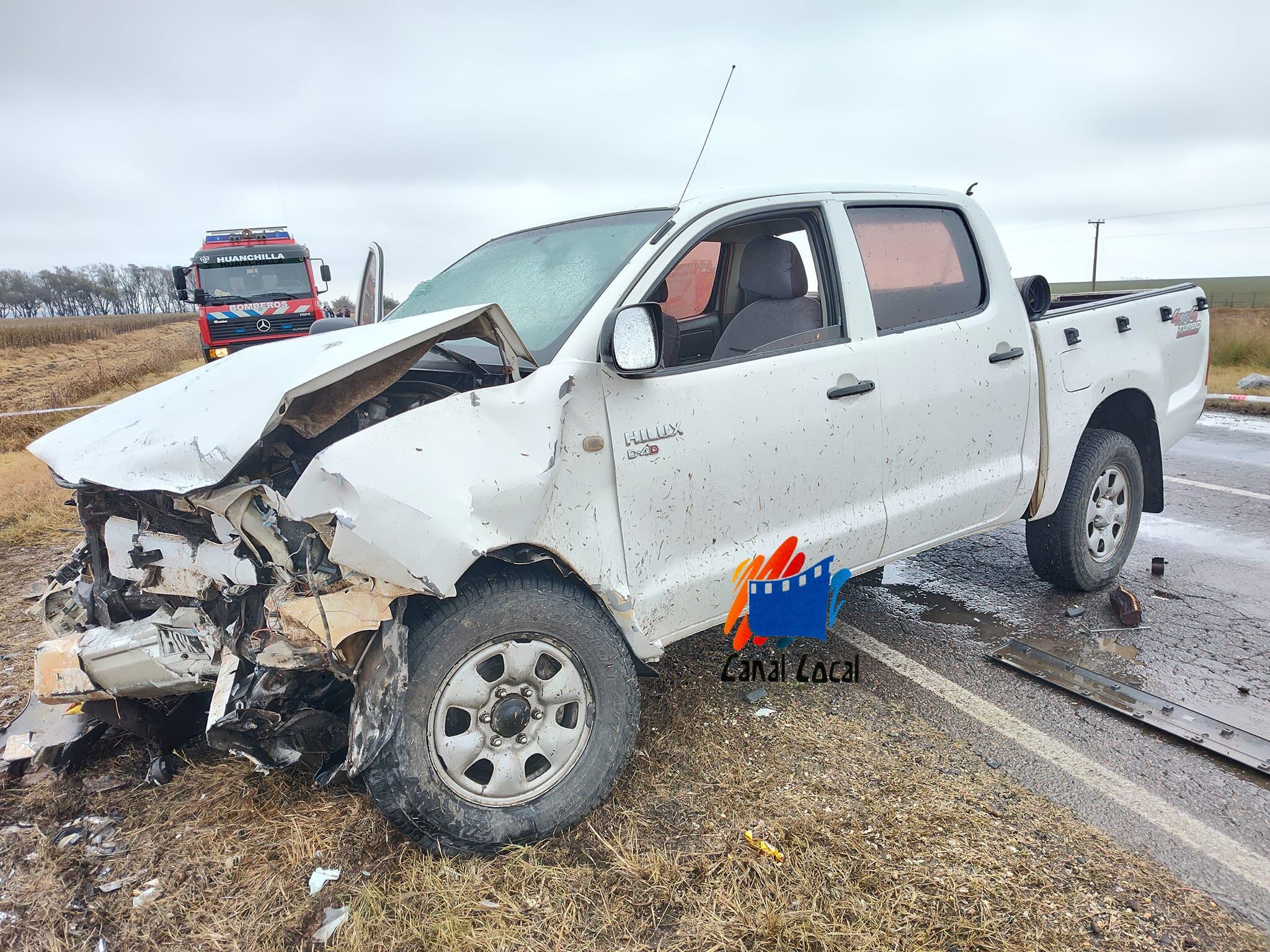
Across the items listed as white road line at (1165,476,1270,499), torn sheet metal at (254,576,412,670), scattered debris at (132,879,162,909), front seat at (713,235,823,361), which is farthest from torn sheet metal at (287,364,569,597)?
white road line at (1165,476,1270,499)

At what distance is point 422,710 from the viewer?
226cm

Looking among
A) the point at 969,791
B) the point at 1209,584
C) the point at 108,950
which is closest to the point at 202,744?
the point at 108,950

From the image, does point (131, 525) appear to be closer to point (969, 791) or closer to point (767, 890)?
point (767, 890)

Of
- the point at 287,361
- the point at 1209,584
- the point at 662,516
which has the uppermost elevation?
the point at 287,361

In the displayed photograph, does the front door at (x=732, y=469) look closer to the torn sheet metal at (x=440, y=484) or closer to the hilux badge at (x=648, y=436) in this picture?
the hilux badge at (x=648, y=436)

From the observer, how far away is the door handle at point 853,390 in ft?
9.65

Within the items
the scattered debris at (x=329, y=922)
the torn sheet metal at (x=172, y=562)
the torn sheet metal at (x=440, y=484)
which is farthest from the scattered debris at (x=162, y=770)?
the torn sheet metal at (x=440, y=484)

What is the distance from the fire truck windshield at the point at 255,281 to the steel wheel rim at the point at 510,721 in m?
15.3

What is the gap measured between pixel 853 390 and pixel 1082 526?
1.90 m

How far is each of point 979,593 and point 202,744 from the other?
3.85 meters

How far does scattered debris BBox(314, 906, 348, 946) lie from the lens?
218 cm

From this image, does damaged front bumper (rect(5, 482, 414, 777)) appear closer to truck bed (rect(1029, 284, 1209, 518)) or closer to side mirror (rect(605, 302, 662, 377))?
side mirror (rect(605, 302, 662, 377))

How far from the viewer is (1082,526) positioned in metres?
4.07

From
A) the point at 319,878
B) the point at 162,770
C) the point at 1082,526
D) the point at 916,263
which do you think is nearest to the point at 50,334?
the point at 162,770
